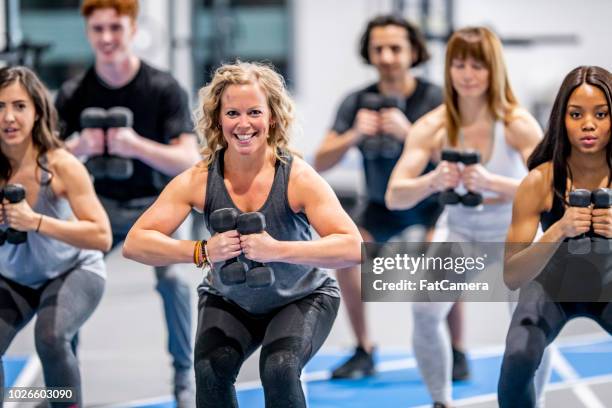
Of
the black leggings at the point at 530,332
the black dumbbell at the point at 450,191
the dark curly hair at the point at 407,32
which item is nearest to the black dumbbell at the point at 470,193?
the black dumbbell at the point at 450,191

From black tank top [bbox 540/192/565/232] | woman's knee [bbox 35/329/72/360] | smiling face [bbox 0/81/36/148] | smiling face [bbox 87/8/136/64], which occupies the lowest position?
woman's knee [bbox 35/329/72/360]

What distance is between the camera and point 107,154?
3.74 m

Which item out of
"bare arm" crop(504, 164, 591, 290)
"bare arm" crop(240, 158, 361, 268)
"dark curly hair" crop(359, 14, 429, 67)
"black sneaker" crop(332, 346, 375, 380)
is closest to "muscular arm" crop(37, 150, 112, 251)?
"bare arm" crop(240, 158, 361, 268)

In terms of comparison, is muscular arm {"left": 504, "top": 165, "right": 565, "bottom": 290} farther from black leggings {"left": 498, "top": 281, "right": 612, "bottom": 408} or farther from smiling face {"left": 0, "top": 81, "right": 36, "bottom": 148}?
smiling face {"left": 0, "top": 81, "right": 36, "bottom": 148}

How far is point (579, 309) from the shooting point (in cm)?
294

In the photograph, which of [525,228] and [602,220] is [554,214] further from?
[602,220]

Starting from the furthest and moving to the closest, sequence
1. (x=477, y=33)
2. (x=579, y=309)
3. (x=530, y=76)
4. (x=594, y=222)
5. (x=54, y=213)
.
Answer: (x=530, y=76)
(x=477, y=33)
(x=54, y=213)
(x=579, y=309)
(x=594, y=222)

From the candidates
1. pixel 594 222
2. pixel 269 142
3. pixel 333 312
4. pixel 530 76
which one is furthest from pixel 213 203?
pixel 530 76

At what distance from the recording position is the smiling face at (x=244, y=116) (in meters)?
2.85

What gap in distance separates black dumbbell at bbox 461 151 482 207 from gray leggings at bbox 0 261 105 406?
1.27 metres

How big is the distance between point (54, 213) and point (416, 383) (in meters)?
1.75

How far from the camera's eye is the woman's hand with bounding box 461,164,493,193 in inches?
134

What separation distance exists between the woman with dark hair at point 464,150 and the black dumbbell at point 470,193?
0.02 meters

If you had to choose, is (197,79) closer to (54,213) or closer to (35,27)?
(35,27)
